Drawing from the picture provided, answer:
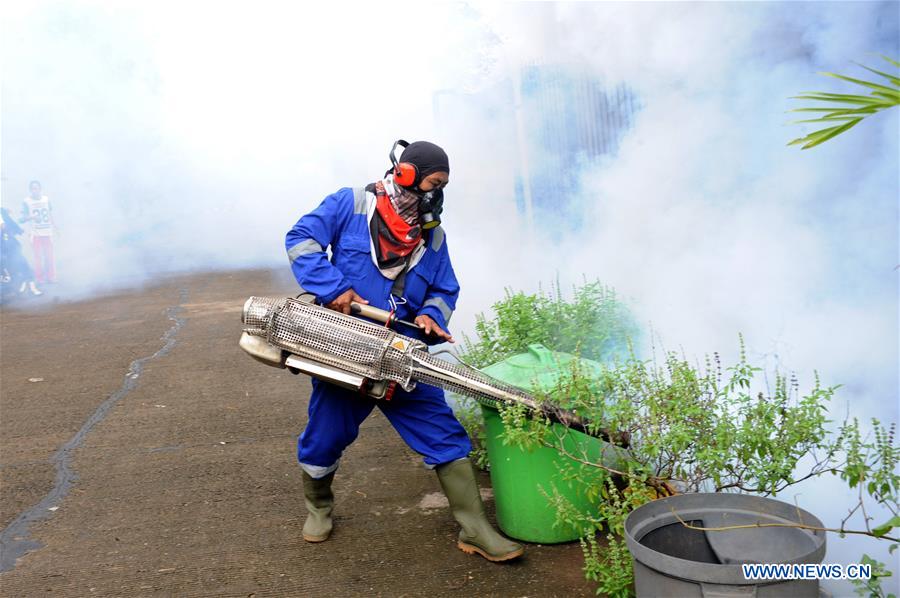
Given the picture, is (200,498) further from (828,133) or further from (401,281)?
(828,133)

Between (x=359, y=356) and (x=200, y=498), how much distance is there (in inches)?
65.1

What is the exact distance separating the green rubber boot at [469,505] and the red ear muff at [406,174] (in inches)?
45.6

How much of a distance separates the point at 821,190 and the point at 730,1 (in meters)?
1.51

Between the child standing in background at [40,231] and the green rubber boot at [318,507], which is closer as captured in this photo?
the green rubber boot at [318,507]

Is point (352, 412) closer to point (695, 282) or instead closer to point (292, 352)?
point (292, 352)

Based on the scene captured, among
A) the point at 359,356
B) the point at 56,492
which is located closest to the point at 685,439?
the point at 359,356

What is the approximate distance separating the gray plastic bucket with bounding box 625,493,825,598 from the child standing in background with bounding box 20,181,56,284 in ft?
41.5

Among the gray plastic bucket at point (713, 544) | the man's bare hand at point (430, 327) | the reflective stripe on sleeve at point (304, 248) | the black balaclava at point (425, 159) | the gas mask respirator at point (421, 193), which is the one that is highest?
the black balaclava at point (425, 159)

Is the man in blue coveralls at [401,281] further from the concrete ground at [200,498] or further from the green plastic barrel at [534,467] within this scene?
the concrete ground at [200,498]

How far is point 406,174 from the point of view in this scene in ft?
11.1

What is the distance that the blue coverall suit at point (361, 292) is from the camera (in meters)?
3.44

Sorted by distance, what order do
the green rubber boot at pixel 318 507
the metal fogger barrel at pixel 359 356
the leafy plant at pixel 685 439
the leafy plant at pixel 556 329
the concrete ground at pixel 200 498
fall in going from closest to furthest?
1. the leafy plant at pixel 685 439
2. the metal fogger barrel at pixel 359 356
3. the concrete ground at pixel 200 498
4. the green rubber boot at pixel 318 507
5. the leafy plant at pixel 556 329

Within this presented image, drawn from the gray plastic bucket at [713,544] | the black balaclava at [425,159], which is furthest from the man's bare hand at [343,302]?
the gray plastic bucket at [713,544]

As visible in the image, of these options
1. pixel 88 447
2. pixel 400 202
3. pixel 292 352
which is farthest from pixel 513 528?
pixel 88 447
